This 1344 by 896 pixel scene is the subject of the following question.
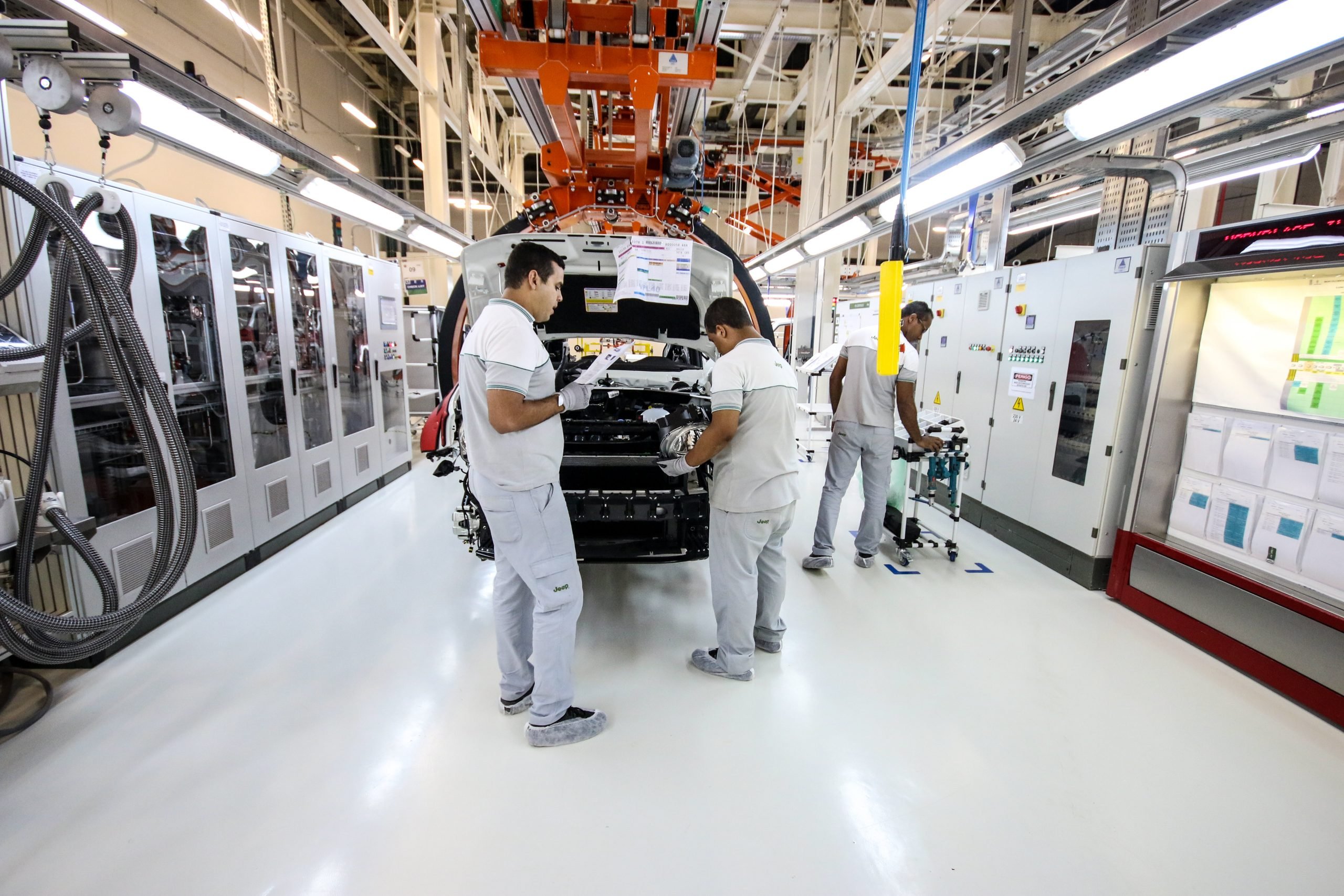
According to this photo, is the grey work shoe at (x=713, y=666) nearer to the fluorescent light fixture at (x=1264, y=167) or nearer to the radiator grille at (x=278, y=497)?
the radiator grille at (x=278, y=497)

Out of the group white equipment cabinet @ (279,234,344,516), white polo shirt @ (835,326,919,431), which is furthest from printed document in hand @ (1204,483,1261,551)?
white equipment cabinet @ (279,234,344,516)

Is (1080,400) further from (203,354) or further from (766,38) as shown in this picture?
(203,354)

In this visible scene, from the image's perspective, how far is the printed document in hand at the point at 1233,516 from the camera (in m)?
2.91

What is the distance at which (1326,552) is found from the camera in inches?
102

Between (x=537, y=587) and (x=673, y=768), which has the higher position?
(x=537, y=587)

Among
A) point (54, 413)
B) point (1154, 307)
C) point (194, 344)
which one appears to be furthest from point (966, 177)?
point (194, 344)

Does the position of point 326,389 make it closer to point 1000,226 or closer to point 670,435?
point 670,435

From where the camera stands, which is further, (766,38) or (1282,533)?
(766,38)

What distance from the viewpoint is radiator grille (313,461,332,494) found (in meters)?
4.30

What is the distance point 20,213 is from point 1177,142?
710cm

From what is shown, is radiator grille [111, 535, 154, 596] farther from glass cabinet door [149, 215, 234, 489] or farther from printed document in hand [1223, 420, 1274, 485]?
printed document in hand [1223, 420, 1274, 485]

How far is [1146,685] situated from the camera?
261cm

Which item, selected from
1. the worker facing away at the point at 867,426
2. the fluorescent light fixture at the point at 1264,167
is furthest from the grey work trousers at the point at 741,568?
the fluorescent light fixture at the point at 1264,167

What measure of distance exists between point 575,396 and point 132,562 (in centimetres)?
258
